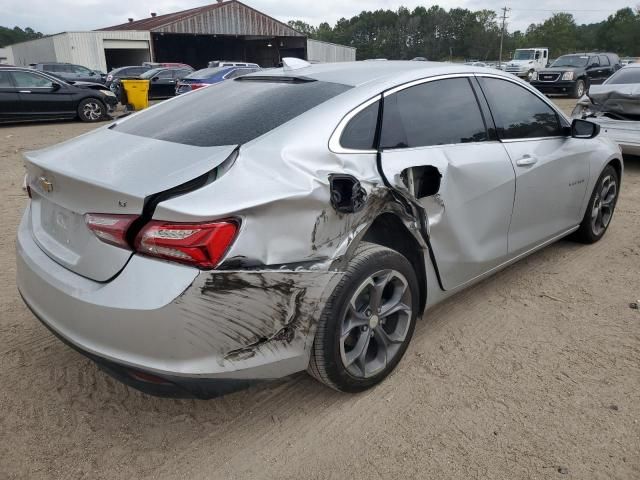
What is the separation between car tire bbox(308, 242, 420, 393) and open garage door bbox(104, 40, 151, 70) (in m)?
39.3

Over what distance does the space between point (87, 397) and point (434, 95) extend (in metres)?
2.46

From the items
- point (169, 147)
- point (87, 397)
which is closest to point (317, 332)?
point (169, 147)

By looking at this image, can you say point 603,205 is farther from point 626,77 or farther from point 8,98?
point 8,98

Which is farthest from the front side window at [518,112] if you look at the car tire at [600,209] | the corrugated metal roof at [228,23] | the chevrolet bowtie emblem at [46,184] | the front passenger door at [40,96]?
the corrugated metal roof at [228,23]

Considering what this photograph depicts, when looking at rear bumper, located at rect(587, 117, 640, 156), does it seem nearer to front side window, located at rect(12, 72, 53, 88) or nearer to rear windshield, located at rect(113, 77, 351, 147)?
rear windshield, located at rect(113, 77, 351, 147)

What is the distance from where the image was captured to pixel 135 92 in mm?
16766

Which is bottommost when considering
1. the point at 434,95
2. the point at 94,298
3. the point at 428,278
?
the point at 428,278

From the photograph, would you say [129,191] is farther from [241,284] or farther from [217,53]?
[217,53]

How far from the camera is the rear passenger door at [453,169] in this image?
8.64ft

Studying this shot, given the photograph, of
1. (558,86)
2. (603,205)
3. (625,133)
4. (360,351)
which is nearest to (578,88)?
(558,86)

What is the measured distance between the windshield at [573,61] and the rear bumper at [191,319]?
2192 cm

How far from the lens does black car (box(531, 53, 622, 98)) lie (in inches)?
774

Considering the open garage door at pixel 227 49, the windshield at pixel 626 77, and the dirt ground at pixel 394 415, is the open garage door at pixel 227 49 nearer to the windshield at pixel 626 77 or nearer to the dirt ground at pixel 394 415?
the windshield at pixel 626 77

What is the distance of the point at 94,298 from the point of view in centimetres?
202
